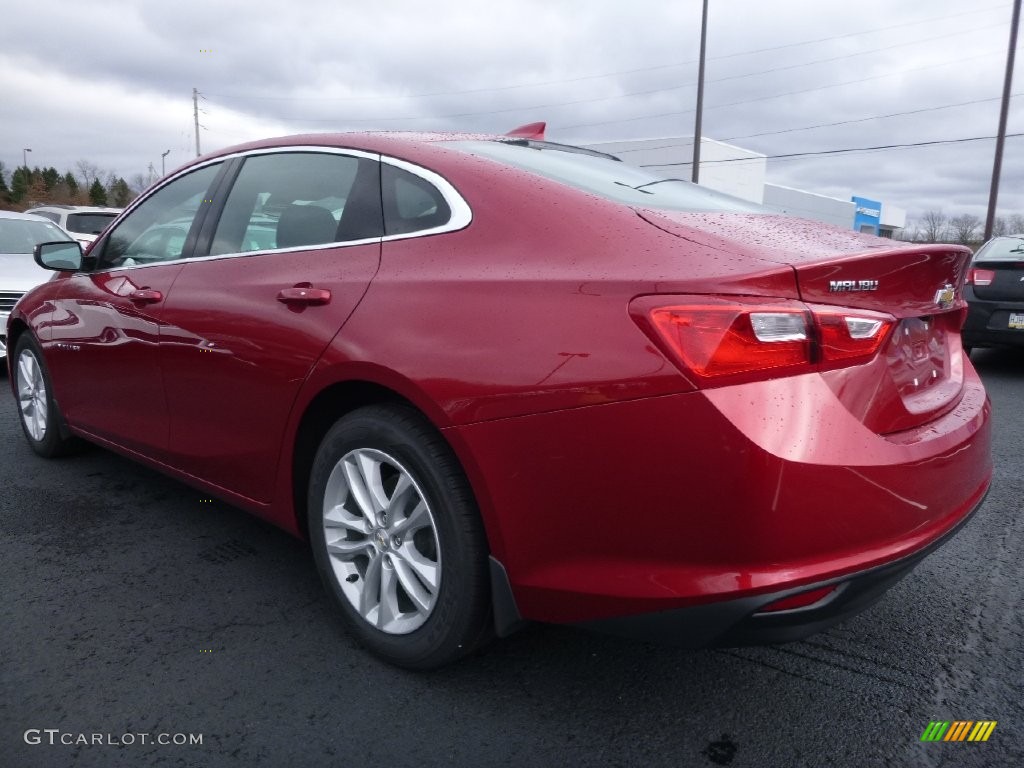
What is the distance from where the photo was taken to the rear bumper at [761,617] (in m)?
1.70

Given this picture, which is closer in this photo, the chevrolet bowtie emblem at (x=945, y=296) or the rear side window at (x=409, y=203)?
the chevrolet bowtie emblem at (x=945, y=296)

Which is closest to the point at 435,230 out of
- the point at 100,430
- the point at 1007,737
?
the point at 1007,737

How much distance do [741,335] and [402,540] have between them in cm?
109

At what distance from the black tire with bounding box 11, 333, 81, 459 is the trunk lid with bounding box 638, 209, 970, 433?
3.44 meters

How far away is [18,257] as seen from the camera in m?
7.69

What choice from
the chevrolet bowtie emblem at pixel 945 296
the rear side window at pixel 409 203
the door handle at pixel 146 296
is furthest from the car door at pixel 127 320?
the chevrolet bowtie emblem at pixel 945 296

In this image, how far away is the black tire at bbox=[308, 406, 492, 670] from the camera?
205cm

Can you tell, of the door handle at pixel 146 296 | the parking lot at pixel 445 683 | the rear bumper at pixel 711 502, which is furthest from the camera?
the door handle at pixel 146 296

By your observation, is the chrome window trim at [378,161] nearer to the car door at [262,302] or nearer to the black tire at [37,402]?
the car door at [262,302]

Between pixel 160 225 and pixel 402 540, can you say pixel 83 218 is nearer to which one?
pixel 160 225

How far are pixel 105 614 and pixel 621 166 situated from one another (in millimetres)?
2350

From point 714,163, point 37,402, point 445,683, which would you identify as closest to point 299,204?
point 445,683

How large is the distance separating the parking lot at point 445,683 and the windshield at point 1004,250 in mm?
5446

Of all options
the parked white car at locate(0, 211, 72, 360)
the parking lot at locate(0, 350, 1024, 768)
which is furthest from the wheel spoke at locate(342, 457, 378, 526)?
the parked white car at locate(0, 211, 72, 360)
